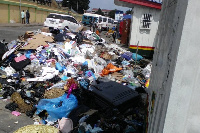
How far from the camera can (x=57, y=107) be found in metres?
4.15

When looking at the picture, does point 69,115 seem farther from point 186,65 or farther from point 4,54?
point 4,54

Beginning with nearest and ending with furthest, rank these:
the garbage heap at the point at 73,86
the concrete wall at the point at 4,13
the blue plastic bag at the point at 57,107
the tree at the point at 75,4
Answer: the garbage heap at the point at 73,86 → the blue plastic bag at the point at 57,107 → the concrete wall at the point at 4,13 → the tree at the point at 75,4

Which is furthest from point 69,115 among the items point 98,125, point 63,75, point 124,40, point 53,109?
point 124,40

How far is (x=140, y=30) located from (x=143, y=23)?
0.37 m

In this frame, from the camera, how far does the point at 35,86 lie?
550 centimetres

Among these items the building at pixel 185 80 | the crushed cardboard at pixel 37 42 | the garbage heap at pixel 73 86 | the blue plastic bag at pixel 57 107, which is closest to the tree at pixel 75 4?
the garbage heap at pixel 73 86

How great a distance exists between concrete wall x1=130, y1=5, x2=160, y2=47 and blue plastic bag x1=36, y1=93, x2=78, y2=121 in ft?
20.8

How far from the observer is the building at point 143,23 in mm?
9523

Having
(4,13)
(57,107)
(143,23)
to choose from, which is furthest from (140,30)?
(4,13)

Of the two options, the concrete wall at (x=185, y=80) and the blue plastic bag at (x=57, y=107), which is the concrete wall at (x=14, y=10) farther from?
the concrete wall at (x=185, y=80)

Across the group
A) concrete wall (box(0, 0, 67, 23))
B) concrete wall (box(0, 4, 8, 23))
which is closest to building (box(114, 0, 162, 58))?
concrete wall (box(0, 4, 8, 23))

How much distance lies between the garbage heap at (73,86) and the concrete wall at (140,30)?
3.85 ft

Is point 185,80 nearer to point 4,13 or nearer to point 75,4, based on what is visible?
point 4,13

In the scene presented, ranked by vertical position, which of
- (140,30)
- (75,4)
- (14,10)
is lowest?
(140,30)
